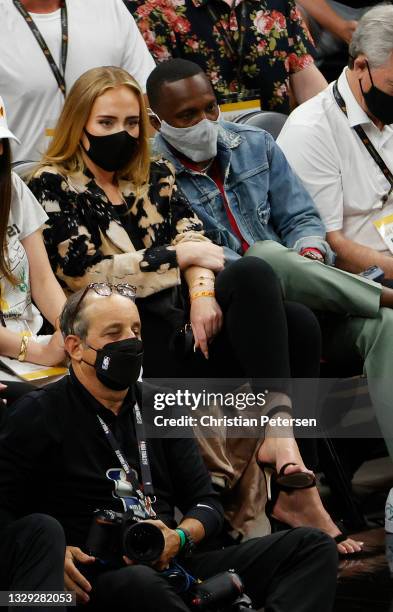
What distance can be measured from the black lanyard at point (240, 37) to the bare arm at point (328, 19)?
0.82 m

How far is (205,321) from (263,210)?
0.84 metres

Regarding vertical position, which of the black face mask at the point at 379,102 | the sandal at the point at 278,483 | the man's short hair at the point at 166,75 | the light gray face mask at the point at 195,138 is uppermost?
the man's short hair at the point at 166,75

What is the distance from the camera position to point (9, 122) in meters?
5.03

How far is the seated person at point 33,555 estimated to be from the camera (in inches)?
124

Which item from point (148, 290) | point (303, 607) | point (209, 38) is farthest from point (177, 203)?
point (303, 607)

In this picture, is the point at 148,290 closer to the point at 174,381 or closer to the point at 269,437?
the point at 174,381

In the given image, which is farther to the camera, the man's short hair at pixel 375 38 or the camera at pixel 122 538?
the man's short hair at pixel 375 38

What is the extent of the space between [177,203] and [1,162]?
0.74m

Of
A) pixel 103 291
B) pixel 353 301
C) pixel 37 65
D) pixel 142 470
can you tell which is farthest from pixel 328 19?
pixel 142 470

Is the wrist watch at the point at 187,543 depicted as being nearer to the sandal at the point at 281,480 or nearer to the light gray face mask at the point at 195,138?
the sandal at the point at 281,480

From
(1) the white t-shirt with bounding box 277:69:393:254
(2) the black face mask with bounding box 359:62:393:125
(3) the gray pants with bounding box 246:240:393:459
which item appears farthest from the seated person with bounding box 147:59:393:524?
(2) the black face mask with bounding box 359:62:393:125

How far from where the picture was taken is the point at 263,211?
198 inches

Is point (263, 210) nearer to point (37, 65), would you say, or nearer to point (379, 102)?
point (379, 102)

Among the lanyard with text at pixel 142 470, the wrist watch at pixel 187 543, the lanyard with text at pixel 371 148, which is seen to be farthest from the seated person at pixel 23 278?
the lanyard with text at pixel 371 148
